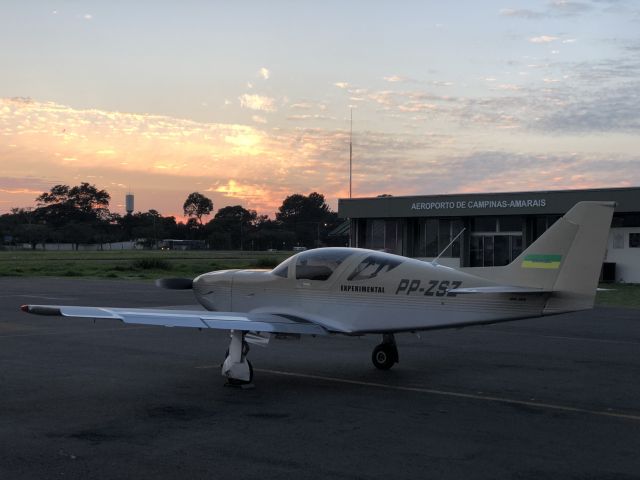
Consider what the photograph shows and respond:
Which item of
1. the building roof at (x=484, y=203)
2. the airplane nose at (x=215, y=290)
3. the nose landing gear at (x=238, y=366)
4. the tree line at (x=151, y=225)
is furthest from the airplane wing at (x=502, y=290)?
the tree line at (x=151, y=225)

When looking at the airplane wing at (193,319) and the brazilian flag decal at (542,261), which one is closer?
the airplane wing at (193,319)

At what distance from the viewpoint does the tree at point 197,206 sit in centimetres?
19575

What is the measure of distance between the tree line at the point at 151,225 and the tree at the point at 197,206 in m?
9.44

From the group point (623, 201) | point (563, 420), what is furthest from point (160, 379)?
point (623, 201)

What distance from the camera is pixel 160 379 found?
10.7 m

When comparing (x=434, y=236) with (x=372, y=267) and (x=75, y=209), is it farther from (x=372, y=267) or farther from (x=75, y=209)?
(x=75, y=209)

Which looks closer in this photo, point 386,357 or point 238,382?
point 238,382

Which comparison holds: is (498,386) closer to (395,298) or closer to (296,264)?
(395,298)

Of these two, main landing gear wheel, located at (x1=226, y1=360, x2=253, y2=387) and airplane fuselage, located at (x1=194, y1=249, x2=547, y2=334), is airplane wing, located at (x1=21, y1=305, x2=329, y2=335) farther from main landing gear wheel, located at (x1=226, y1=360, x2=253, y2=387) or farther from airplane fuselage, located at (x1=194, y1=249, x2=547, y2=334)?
main landing gear wheel, located at (x1=226, y1=360, x2=253, y2=387)

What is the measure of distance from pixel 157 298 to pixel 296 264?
16.3 meters

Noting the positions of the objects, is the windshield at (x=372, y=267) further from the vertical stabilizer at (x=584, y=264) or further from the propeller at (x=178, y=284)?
A: the propeller at (x=178, y=284)

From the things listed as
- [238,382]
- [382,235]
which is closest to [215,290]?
[238,382]

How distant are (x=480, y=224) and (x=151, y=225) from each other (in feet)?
443

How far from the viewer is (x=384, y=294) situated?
35.5 ft
